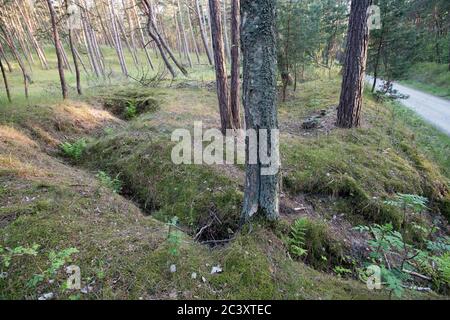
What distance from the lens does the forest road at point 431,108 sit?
10900 millimetres

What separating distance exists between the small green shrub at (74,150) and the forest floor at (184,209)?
0.10ft

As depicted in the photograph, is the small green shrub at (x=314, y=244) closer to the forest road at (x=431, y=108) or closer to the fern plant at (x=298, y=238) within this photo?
Result: the fern plant at (x=298, y=238)

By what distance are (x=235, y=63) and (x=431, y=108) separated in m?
12.1

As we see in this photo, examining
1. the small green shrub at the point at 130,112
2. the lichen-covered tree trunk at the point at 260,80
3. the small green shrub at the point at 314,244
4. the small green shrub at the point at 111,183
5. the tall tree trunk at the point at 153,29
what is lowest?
the small green shrub at the point at 314,244

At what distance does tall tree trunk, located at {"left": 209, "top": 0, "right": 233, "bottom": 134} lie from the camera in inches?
239

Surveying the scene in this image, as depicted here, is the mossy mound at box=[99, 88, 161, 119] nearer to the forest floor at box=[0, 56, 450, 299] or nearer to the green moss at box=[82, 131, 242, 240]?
the forest floor at box=[0, 56, 450, 299]

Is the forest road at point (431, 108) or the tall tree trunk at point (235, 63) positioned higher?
the tall tree trunk at point (235, 63)

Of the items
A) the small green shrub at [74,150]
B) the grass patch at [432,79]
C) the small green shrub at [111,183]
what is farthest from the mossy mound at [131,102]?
the grass patch at [432,79]

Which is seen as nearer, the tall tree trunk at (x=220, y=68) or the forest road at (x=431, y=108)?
the tall tree trunk at (x=220, y=68)

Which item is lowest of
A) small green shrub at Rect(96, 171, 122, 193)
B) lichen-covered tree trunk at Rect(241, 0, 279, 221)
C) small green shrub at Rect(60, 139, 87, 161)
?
small green shrub at Rect(96, 171, 122, 193)

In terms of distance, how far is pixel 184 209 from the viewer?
14.8 feet

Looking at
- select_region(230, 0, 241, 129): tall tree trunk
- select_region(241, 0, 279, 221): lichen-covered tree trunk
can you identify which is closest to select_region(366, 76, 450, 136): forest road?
select_region(230, 0, 241, 129): tall tree trunk

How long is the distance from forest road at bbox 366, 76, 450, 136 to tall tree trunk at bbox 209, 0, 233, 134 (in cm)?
847

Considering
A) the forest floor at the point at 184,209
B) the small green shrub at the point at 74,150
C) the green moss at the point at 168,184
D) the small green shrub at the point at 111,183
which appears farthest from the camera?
the small green shrub at the point at 74,150
